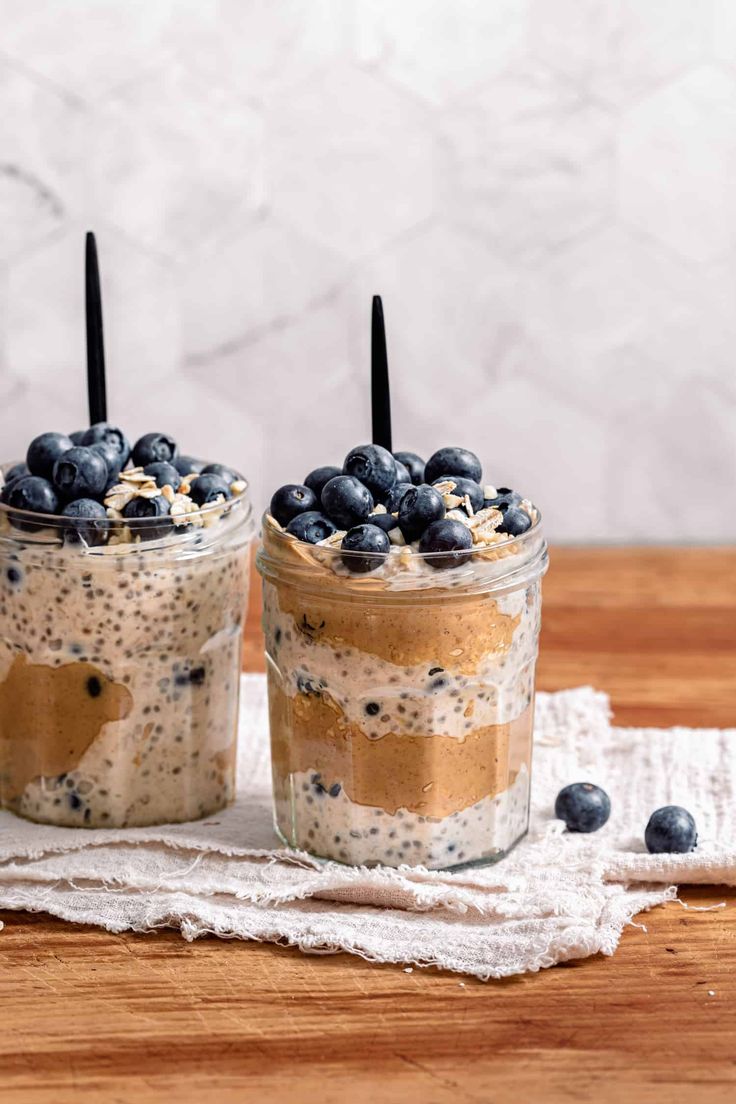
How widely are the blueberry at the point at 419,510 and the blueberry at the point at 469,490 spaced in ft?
0.11

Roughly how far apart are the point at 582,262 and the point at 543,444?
269mm

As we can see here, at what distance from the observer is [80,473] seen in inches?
40.9

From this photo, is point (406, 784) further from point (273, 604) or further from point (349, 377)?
point (349, 377)

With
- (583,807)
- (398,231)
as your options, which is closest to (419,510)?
(583,807)

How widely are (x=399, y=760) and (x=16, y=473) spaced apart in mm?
381

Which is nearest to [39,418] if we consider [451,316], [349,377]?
[349,377]

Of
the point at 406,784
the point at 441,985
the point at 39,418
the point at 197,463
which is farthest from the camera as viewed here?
the point at 39,418

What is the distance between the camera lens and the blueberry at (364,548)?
0.95 meters

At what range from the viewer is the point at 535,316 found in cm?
203

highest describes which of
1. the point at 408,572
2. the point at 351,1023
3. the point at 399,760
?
the point at 408,572

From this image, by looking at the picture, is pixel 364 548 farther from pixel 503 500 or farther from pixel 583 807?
pixel 583 807

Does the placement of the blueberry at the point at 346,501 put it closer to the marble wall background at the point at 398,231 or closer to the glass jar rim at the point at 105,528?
the glass jar rim at the point at 105,528

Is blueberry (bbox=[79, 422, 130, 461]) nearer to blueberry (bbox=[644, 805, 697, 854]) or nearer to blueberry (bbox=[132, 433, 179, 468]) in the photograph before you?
blueberry (bbox=[132, 433, 179, 468])

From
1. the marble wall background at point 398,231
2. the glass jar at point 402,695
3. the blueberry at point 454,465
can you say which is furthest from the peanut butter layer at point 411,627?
the marble wall background at point 398,231
